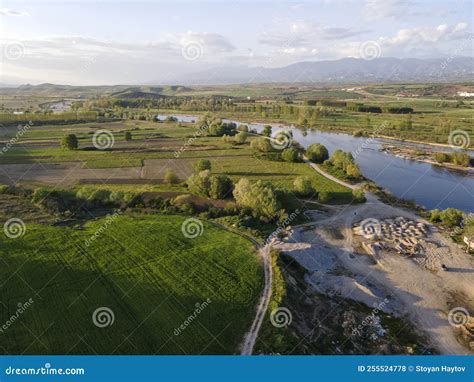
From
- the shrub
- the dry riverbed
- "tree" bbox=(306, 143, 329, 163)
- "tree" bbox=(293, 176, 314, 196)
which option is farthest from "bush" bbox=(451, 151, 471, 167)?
"tree" bbox=(293, 176, 314, 196)

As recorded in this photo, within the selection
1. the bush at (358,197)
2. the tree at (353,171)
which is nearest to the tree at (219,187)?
the bush at (358,197)

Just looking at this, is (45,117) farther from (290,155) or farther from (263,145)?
(290,155)

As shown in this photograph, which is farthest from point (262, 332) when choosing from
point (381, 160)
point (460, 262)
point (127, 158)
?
point (381, 160)

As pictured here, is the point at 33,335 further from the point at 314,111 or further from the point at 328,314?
the point at 314,111

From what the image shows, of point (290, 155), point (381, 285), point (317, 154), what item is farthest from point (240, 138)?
point (381, 285)

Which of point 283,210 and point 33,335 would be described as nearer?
point 33,335

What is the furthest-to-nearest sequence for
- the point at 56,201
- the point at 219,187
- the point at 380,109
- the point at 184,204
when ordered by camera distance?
the point at 380,109, the point at 219,187, the point at 56,201, the point at 184,204

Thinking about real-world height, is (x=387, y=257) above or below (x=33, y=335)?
below
